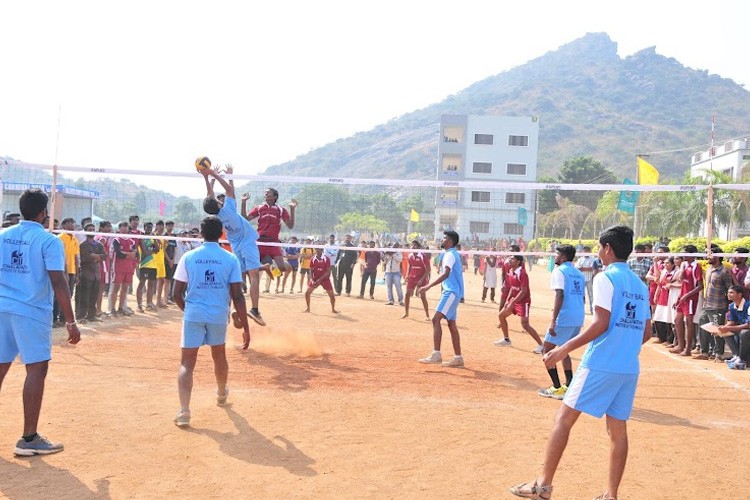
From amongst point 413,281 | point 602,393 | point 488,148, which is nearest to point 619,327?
point 602,393

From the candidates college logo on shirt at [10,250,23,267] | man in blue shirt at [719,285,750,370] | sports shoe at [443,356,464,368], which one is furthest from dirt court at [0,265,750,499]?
college logo on shirt at [10,250,23,267]

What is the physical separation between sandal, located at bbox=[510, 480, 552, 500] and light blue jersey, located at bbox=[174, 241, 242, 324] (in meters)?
3.18

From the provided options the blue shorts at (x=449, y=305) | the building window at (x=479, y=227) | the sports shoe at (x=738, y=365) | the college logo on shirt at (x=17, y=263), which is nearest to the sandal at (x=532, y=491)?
the college logo on shirt at (x=17, y=263)

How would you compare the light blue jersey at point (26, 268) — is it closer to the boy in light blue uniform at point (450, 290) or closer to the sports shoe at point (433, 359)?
the boy in light blue uniform at point (450, 290)

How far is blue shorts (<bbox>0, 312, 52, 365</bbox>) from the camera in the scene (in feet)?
16.9

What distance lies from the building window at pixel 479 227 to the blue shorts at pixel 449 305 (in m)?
10.8

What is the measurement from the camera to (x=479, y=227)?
20641 millimetres

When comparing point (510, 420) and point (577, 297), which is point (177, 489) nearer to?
point (510, 420)

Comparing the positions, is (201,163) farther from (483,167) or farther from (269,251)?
(483,167)

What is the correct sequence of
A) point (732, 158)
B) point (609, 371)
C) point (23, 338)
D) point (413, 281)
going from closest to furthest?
point (609, 371)
point (23, 338)
point (413, 281)
point (732, 158)

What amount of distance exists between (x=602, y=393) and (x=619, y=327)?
46 cm

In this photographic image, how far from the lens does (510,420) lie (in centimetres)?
680

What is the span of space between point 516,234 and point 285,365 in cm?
1416

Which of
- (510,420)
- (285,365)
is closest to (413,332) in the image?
(285,365)
